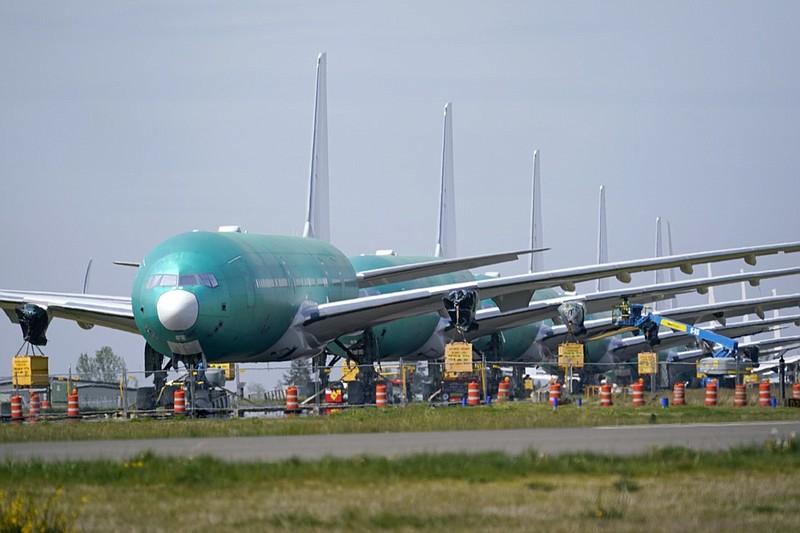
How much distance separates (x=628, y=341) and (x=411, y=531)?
8809 centimetres

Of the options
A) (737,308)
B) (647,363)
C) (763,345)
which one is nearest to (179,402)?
(647,363)

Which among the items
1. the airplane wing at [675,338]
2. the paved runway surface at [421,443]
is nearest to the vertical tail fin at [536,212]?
the airplane wing at [675,338]

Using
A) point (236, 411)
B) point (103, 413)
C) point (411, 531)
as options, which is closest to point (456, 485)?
point (411, 531)

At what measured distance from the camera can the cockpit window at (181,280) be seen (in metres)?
40.2

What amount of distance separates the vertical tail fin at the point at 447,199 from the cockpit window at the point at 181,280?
43076mm

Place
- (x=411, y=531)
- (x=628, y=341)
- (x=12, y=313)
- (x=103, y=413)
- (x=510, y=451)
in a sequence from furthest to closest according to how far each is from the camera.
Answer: (x=628, y=341) < (x=12, y=313) < (x=103, y=413) < (x=510, y=451) < (x=411, y=531)

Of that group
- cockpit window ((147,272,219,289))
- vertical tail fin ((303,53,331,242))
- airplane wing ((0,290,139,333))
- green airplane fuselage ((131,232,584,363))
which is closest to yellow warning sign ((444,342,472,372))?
green airplane fuselage ((131,232,584,363))

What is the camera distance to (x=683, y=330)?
7688cm

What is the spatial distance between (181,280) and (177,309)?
3.37 ft

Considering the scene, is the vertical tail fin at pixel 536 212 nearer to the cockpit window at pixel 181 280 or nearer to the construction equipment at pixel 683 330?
the construction equipment at pixel 683 330

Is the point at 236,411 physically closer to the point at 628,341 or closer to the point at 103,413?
the point at 103,413

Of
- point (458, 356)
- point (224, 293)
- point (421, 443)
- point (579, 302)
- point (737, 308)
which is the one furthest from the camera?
point (737, 308)

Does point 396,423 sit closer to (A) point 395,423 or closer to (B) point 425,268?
(A) point 395,423

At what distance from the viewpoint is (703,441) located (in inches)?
917
